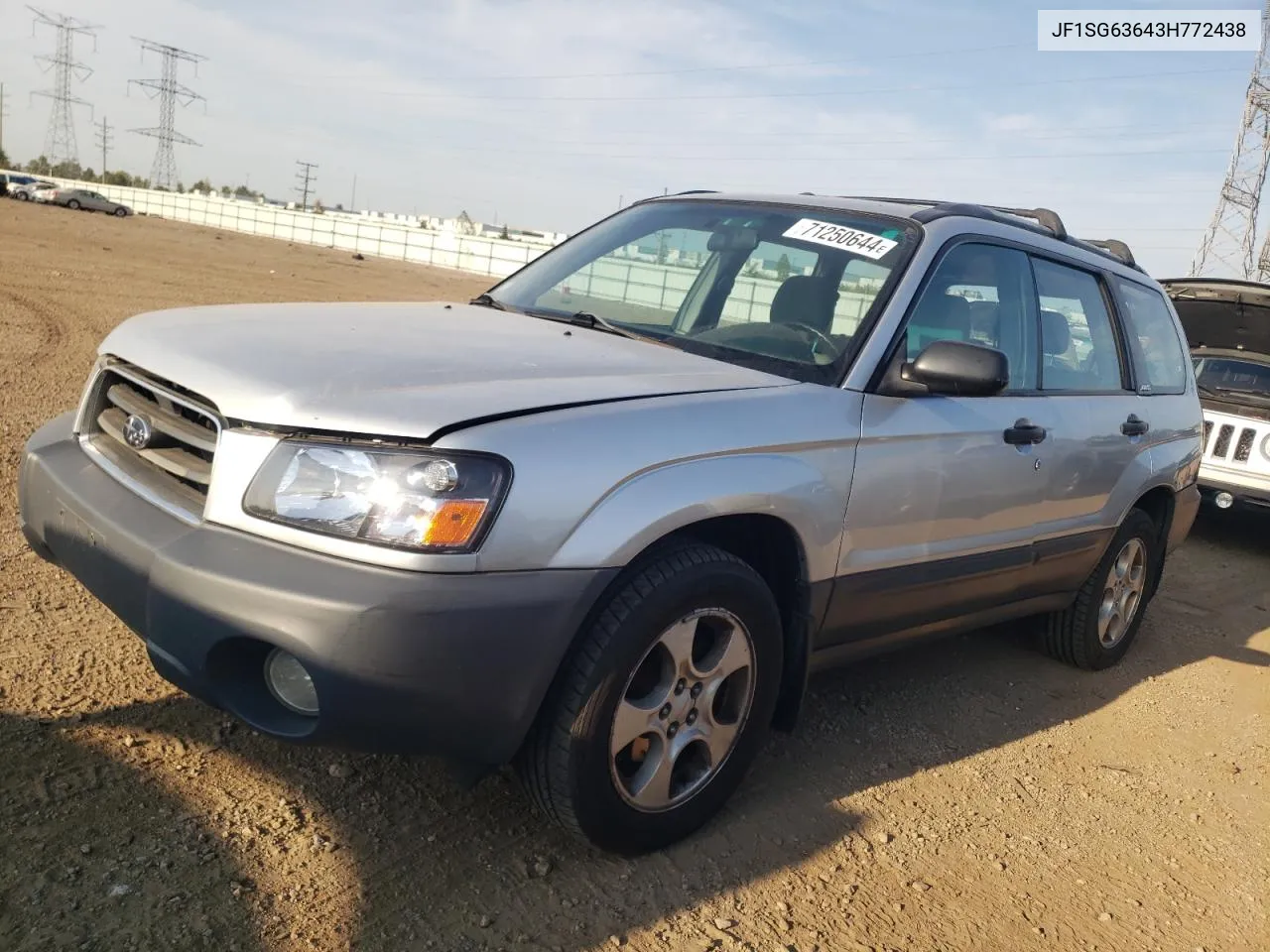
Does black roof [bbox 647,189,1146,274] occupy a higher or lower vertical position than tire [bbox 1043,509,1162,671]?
higher

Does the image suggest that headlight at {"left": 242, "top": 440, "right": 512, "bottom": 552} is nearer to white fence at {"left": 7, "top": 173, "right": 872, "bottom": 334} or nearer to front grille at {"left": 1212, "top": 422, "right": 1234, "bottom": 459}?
white fence at {"left": 7, "top": 173, "right": 872, "bottom": 334}

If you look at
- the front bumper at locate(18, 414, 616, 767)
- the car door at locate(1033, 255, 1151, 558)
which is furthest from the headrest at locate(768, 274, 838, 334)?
the front bumper at locate(18, 414, 616, 767)

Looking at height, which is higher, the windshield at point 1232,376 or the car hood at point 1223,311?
the car hood at point 1223,311

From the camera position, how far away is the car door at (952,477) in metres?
3.08

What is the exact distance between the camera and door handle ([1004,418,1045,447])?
354cm

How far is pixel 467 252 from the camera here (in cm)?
5297

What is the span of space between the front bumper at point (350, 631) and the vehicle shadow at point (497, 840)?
386 mm

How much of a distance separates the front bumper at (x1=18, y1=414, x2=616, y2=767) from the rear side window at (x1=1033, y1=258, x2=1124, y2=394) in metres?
2.42

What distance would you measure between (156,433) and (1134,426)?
3680mm

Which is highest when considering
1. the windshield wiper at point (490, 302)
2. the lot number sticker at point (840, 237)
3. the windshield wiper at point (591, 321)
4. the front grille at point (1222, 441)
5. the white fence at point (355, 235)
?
the lot number sticker at point (840, 237)

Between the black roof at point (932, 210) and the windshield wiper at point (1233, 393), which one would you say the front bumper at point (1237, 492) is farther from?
the black roof at point (932, 210)

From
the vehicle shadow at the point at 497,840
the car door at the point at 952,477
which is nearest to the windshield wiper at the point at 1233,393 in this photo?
the car door at the point at 952,477

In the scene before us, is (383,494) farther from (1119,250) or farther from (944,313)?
(1119,250)

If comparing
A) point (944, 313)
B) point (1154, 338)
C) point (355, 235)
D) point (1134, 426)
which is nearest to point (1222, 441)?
point (1154, 338)
